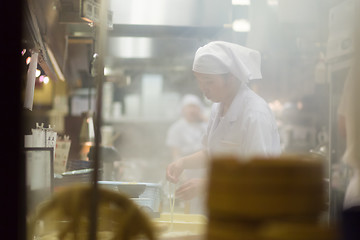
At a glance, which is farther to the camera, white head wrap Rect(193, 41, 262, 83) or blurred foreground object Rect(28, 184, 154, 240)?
white head wrap Rect(193, 41, 262, 83)

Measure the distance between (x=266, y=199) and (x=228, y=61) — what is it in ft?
5.62

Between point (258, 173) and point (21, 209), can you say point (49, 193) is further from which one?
point (258, 173)

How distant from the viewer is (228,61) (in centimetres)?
251

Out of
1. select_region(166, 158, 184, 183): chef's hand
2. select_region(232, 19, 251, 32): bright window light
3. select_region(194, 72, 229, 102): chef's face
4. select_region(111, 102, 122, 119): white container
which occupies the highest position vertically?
select_region(232, 19, 251, 32): bright window light

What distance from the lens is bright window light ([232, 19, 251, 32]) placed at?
142 inches

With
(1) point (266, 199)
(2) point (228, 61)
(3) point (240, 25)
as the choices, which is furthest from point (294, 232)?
(3) point (240, 25)

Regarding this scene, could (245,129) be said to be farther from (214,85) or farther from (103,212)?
(103,212)

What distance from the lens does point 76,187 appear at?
118cm

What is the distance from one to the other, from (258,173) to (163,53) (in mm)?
4239

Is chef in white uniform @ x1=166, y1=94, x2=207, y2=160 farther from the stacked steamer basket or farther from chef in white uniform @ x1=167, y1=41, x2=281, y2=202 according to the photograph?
the stacked steamer basket

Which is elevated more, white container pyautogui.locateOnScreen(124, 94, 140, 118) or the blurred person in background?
white container pyautogui.locateOnScreen(124, 94, 140, 118)

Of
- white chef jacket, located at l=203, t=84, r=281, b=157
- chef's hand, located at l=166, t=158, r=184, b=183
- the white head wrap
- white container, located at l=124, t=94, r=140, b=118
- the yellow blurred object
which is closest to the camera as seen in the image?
the yellow blurred object

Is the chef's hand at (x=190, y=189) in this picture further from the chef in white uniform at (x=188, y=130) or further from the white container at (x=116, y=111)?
the white container at (x=116, y=111)

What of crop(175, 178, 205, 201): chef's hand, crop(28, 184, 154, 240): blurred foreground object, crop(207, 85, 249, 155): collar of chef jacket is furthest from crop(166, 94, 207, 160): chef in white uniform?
crop(28, 184, 154, 240): blurred foreground object
